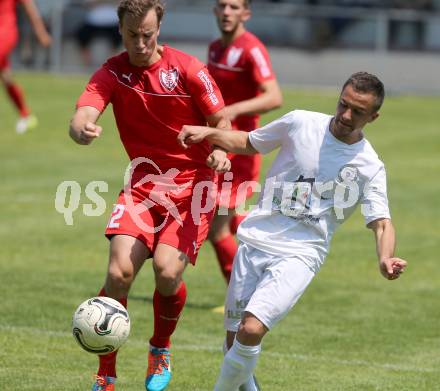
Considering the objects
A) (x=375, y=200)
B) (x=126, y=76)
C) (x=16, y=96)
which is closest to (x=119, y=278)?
(x=126, y=76)

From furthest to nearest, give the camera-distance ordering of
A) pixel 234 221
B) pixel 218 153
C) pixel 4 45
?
pixel 4 45
pixel 234 221
pixel 218 153

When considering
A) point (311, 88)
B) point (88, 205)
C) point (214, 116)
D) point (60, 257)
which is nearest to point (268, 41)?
point (311, 88)

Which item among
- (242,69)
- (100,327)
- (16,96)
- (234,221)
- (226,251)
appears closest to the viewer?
(100,327)

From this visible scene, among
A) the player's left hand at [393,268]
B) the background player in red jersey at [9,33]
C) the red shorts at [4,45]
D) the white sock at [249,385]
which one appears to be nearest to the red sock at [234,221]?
the white sock at [249,385]

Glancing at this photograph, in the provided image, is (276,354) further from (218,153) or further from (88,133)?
(88,133)

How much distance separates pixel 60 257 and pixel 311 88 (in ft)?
60.6

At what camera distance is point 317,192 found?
20.5 ft

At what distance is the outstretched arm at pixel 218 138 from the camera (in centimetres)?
642

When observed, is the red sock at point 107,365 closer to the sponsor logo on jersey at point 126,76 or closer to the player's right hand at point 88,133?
the player's right hand at point 88,133

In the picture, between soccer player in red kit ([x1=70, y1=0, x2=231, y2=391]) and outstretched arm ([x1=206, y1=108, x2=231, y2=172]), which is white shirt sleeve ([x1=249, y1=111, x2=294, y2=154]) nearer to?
outstretched arm ([x1=206, y1=108, x2=231, y2=172])

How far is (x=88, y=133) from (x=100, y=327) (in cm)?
107

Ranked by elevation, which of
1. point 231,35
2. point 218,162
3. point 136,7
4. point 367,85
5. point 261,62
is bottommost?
point 261,62

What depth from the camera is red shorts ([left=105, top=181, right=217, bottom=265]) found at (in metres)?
6.75

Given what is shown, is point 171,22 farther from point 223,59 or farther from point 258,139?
point 258,139
